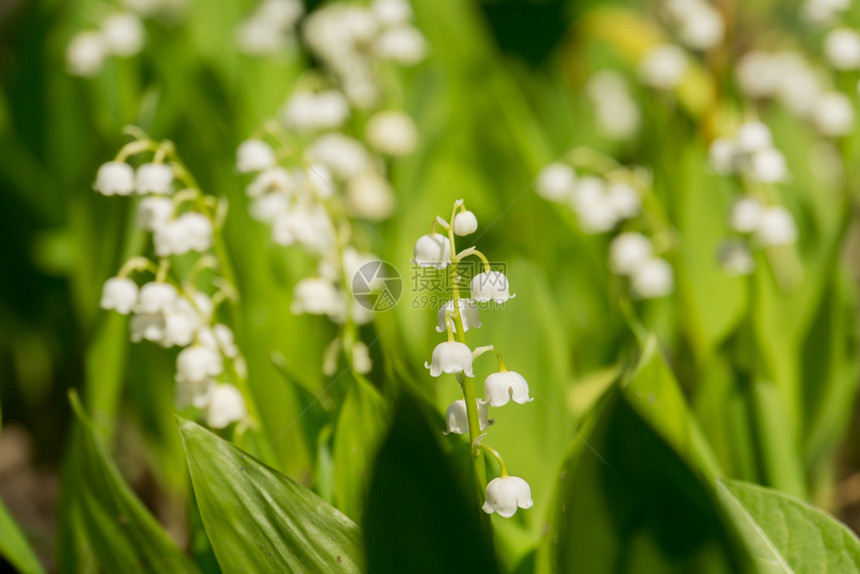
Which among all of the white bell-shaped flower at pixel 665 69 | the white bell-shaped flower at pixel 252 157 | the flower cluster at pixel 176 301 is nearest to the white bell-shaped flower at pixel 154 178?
the flower cluster at pixel 176 301

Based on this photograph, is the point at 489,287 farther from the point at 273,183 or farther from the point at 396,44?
the point at 396,44

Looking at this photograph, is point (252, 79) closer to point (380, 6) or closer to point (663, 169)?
point (380, 6)

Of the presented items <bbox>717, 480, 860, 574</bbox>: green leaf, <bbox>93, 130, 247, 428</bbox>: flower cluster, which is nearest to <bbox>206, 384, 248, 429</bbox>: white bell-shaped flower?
<bbox>93, 130, 247, 428</bbox>: flower cluster

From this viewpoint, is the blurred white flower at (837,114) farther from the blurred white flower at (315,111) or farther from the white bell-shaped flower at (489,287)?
the white bell-shaped flower at (489,287)

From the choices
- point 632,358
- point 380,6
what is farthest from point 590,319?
point 380,6

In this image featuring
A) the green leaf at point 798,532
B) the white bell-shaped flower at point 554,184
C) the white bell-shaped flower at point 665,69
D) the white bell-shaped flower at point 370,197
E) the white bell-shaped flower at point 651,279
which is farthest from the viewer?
the white bell-shaped flower at point 665,69

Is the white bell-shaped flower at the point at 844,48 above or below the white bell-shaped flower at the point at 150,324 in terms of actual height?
below
